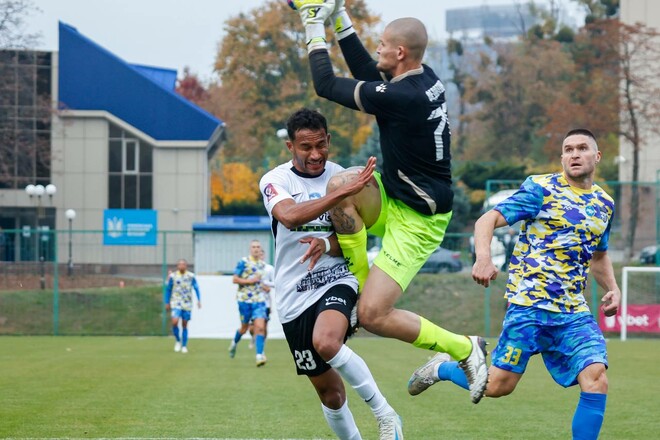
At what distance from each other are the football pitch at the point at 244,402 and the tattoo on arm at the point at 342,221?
2.95 m

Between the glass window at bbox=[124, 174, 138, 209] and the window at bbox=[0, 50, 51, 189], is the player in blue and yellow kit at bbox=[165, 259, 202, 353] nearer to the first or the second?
the window at bbox=[0, 50, 51, 189]

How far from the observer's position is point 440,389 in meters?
15.2

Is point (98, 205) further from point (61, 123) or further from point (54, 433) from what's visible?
point (54, 433)

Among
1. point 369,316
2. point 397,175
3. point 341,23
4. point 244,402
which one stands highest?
point 341,23

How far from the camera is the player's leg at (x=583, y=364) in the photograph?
24.1 ft

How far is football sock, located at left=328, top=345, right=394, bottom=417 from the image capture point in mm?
7289

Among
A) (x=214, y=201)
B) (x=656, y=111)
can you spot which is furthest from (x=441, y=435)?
(x=214, y=201)

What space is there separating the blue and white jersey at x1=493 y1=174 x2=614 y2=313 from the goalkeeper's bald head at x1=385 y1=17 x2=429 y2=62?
1.17 meters

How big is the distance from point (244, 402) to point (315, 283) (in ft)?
18.8

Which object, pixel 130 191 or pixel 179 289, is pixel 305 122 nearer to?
pixel 179 289

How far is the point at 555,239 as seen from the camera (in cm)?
766

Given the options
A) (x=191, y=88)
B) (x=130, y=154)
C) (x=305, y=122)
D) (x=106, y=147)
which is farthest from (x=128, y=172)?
(x=305, y=122)

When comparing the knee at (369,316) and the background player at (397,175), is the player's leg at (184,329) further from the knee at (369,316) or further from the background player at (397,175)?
the knee at (369,316)

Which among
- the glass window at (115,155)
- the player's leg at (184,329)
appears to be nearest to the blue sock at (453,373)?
the player's leg at (184,329)
